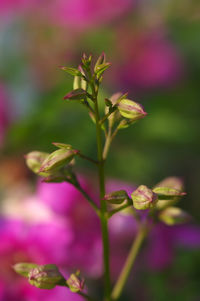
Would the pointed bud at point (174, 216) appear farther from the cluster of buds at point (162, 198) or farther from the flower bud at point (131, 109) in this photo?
the flower bud at point (131, 109)

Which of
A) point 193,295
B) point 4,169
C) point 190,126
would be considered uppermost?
point 190,126

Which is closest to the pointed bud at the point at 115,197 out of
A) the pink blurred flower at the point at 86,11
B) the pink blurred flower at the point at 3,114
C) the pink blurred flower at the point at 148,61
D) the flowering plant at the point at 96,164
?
the flowering plant at the point at 96,164

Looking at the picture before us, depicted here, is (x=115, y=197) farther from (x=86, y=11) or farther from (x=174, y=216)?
(x=86, y=11)

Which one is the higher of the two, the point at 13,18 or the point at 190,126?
the point at 13,18

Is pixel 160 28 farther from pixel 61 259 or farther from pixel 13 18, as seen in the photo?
pixel 61 259

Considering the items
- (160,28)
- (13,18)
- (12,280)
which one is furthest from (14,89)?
(12,280)

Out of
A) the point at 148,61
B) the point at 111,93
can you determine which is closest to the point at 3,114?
the point at 111,93
